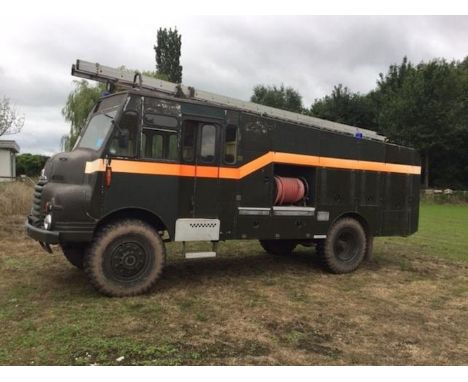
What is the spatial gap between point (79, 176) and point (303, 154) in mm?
3889

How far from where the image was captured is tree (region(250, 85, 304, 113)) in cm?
5812

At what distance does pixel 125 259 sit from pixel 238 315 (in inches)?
69.4

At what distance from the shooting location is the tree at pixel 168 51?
42.3m

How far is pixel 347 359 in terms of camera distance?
4805 mm

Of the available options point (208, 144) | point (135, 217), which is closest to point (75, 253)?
point (135, 217)

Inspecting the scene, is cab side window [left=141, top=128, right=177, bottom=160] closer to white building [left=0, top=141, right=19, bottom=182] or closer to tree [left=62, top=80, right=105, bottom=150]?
tree [left=62, top=80, right=105, bottom=150]

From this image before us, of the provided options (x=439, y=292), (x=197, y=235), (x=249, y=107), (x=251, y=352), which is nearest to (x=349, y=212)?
(x=439, y=292)

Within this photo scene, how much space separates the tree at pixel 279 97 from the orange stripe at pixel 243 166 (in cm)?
4804

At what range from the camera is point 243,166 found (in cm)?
781

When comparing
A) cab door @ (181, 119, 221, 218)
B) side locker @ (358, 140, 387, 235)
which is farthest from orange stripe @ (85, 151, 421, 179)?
side locker @ (358, 140, 387, 235)

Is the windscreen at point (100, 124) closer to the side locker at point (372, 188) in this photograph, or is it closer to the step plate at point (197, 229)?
the step plate at point (197, 229)

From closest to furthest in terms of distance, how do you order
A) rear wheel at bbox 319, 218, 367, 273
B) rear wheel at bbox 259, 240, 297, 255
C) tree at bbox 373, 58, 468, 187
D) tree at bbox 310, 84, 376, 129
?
rear wheel at bbox 319, 218, 367, 273 < rear wheel at bbox 259, 240, 297, 255 < tree at bbox 373, 58, 468, 187 < tree at bbox 310, 84, 376, 129

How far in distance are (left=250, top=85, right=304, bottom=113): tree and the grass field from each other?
4963 centimetres

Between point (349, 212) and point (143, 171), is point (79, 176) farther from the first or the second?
point (349, 212)
